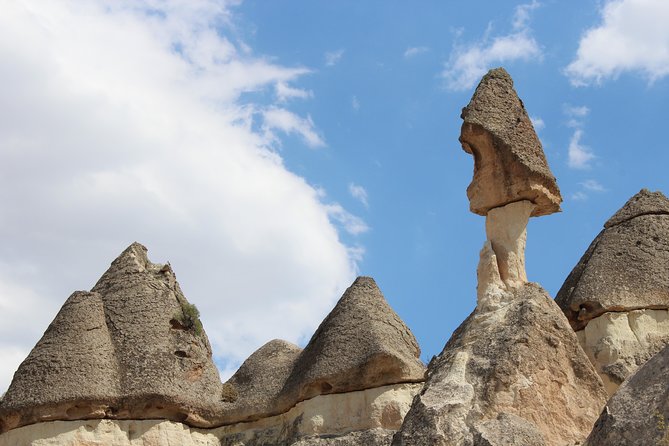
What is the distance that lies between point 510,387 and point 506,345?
1.58 ft

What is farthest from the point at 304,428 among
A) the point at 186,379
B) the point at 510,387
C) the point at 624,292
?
the point at 510,387

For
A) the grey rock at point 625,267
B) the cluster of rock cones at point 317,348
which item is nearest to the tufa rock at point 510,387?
the cluster of rock cones at point 317,348

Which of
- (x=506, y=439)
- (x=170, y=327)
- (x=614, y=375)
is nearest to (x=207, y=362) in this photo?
(x=170, y=327)

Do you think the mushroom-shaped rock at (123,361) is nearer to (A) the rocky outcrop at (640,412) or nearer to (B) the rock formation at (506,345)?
(B) the rock formation at (506,345)

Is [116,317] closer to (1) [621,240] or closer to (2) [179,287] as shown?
(2) [179,287]

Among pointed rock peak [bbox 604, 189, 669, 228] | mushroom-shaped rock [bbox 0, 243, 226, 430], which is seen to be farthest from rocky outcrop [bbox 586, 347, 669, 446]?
pointed rock peak [bbox 604, 189, 669, 228]

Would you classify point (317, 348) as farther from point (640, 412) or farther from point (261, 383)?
point (640, 412)

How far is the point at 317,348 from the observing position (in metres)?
17.5

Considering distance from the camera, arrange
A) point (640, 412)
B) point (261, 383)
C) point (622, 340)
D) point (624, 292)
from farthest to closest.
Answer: point (261, 383), point (624, 292), point (622, 340), point (640, 412)

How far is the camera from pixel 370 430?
644 inches

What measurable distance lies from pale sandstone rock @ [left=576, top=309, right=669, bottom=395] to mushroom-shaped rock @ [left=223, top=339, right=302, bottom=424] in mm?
4007

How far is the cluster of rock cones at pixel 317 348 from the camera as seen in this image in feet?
44.4

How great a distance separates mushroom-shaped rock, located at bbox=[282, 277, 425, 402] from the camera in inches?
657

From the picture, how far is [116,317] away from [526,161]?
7080mm
